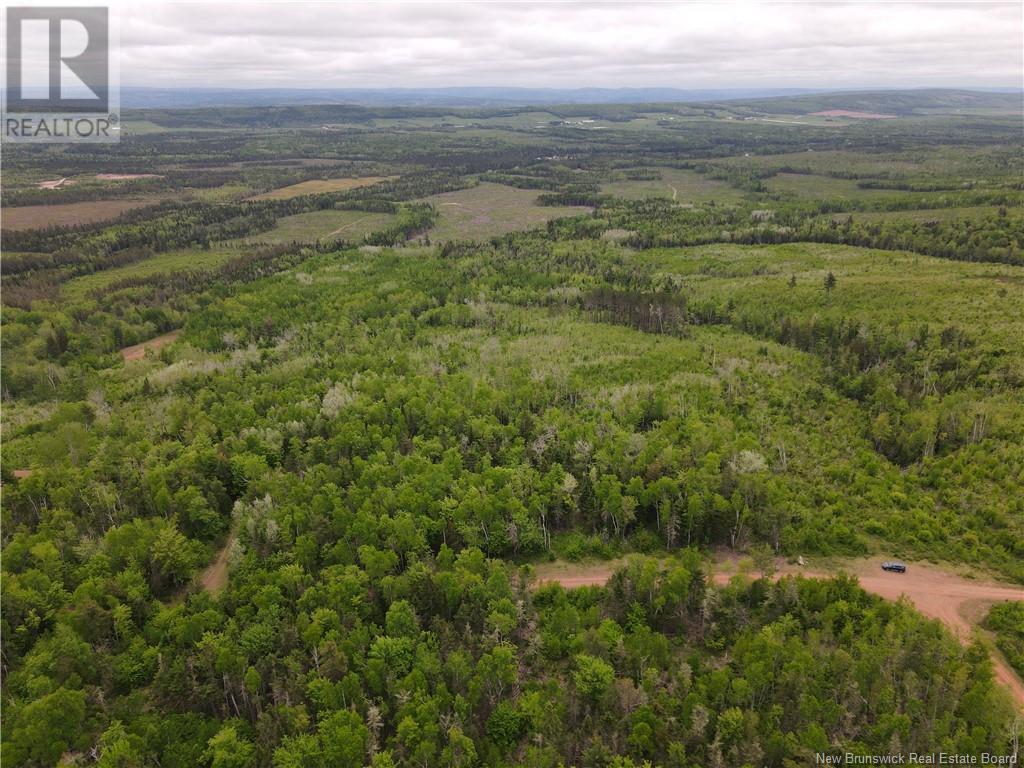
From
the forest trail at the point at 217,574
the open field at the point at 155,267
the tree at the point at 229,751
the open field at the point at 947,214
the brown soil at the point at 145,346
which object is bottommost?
the tree at the point at 229,751

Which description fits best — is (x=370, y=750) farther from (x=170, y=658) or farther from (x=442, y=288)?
(x=442, y=288)

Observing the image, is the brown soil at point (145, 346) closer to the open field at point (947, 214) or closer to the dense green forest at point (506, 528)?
the dense green forest at point (506, 528)

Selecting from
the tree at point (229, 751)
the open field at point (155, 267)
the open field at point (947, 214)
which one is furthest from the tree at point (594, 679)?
the open field at point (947, 214)

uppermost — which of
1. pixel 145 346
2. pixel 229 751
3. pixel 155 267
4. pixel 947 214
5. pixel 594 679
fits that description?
pixel 947 214

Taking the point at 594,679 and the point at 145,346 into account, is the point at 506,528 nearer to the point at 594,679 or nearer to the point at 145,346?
the point at 594,679

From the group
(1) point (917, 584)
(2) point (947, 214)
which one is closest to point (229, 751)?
(1) point (917, 584)

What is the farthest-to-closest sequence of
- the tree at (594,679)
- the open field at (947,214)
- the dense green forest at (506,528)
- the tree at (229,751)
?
the open field at (947,214), the tree at (594,679), the dense green forest at (506,528), the tree at (229,751)
